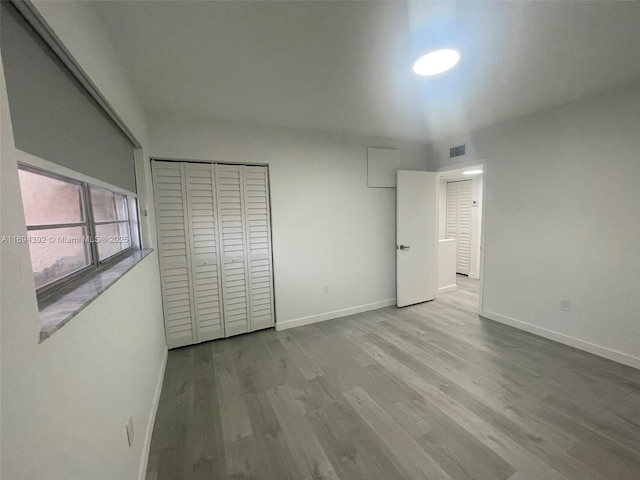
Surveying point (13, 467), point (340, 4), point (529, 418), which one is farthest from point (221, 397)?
point (340, 4)

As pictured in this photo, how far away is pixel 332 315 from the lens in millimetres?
3473

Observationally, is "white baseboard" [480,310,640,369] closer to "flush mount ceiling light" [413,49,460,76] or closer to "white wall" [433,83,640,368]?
"white wall" [433,83,640,368]

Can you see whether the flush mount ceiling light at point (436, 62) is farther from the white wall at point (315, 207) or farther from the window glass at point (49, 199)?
the window glass at point (49, 199)

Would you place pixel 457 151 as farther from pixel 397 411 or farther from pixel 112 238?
pixel 112 238

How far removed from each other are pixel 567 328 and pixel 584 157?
1.66 meters

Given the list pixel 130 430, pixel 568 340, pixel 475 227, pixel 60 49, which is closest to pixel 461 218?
pixel 475 227

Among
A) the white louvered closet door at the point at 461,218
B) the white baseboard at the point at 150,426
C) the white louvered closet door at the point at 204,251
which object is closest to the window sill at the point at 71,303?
the white baseboard at the point at 150,426

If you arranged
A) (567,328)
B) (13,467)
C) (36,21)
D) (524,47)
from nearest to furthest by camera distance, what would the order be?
(13,467) < (36,21) < (524,47) < (567,328)

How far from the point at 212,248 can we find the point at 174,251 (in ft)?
1.17

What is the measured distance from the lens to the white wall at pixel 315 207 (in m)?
2.71

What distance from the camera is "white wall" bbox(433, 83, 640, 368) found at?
7.36 feet

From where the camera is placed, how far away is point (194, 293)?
2770 millimetres

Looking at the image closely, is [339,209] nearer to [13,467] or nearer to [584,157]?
[584,157]

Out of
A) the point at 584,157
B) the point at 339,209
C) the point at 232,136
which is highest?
the point at 232,136
